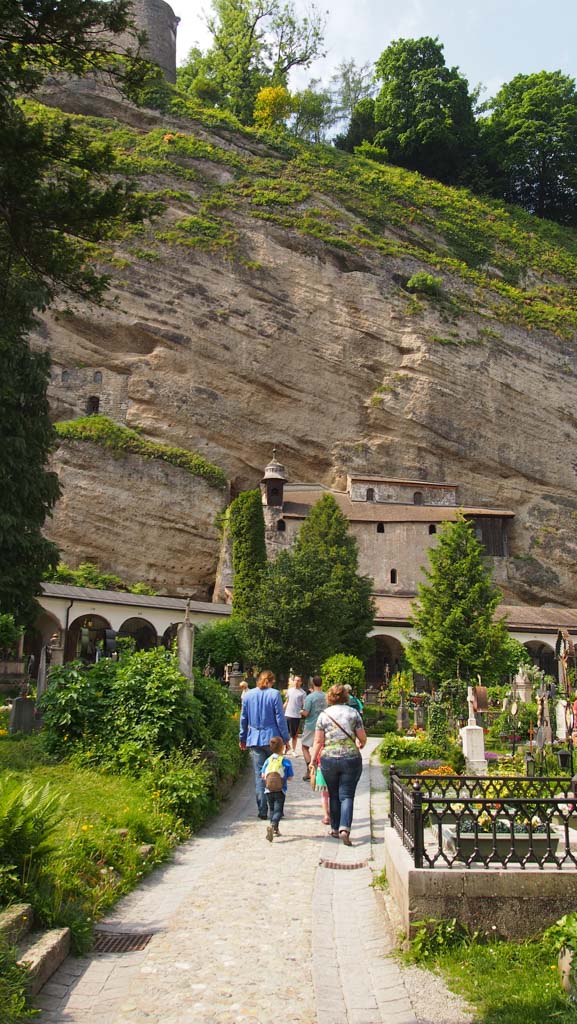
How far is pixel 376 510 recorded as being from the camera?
4203cm

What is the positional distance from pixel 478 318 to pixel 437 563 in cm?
2298

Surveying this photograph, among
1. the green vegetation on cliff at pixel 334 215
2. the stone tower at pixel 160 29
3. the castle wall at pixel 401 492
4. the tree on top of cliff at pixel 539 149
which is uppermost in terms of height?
the stone tower at pixel 160 29

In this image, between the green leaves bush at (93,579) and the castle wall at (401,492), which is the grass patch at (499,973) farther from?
the castle wall at (401,492)

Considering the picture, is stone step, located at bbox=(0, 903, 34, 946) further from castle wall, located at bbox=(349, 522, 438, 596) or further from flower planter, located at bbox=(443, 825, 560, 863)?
castle wall, located at bbox=(349, 522, 438, 596)

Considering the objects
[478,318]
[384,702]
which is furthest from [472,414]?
[384,702]

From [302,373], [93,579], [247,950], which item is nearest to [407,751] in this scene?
[247,950]

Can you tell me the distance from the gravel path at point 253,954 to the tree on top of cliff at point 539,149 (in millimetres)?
63227

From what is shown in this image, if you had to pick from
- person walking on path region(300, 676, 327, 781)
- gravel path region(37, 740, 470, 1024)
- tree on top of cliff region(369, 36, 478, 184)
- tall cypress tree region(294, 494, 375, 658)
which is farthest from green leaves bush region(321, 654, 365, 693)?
tree on top of cliff region(369, 36, 478, 184)

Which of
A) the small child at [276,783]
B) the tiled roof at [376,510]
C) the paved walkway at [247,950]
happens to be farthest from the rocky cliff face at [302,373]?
the paved walkway at [247,950]

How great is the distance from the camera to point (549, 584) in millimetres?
42625

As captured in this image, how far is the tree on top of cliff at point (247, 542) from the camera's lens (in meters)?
37.1

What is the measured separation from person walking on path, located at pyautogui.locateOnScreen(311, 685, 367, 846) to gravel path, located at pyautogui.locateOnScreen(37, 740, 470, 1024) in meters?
0.44

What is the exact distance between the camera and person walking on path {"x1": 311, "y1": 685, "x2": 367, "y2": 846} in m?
8.91

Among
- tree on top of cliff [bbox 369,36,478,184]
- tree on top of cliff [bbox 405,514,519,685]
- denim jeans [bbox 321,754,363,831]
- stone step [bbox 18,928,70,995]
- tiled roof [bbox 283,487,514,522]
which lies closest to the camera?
stone step [bbox 18,928,70,995]
